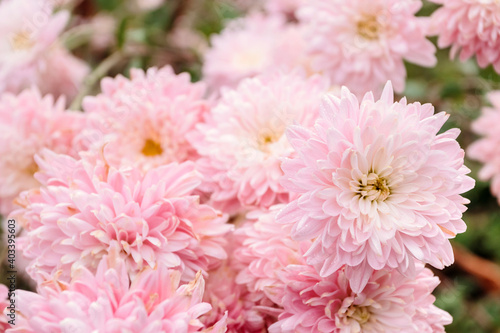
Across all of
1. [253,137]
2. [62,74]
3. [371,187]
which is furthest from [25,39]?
[371,187]

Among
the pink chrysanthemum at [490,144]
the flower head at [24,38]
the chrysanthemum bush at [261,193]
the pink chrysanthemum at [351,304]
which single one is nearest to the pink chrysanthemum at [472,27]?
the chrysanthemum bush at [261,193]

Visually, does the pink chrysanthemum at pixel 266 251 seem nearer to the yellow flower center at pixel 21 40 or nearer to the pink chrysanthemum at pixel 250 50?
the pink chrysanthemum at pixel 250 50

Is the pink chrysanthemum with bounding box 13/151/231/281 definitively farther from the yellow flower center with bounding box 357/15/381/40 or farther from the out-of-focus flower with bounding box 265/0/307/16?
the out-of-focus flower with bounding box 265/0/307/16

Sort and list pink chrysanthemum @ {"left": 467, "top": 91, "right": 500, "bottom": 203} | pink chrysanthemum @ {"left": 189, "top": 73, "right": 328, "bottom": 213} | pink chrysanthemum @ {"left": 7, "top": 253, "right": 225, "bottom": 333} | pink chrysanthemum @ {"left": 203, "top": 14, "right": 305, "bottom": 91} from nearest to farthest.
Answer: pink chrysanthemum @ {"left": 7, "top": 253, "right": 225, "bottom": 333} → pink chrysanthemum @ {"left": 189, "top": 73, "right": 328, "bottom": 213} → pink chrysanthemum @ {"left": 467, "top": 91, "right": 500, "bottom": 203} → pink chrysanthemum @ {"left": 203, "top": 14, "right": 305, "bottom": 91}

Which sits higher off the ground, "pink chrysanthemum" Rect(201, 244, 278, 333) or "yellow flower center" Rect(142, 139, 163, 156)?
"yellow flower center" Rect(142, 139, 163, 156)

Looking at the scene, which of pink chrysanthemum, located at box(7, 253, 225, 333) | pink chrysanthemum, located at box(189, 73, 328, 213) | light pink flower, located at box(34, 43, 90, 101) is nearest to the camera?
pink chrysanthemum, located at box(7, 253, 225, 333)

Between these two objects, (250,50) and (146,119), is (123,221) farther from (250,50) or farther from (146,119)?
(250,50)

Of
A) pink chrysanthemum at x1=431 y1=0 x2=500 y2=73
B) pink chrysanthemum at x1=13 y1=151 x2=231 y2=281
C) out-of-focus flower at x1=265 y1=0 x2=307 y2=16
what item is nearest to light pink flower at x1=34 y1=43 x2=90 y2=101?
out-of-focus flower at x1=265 y1=0 x2=307 y2=16
